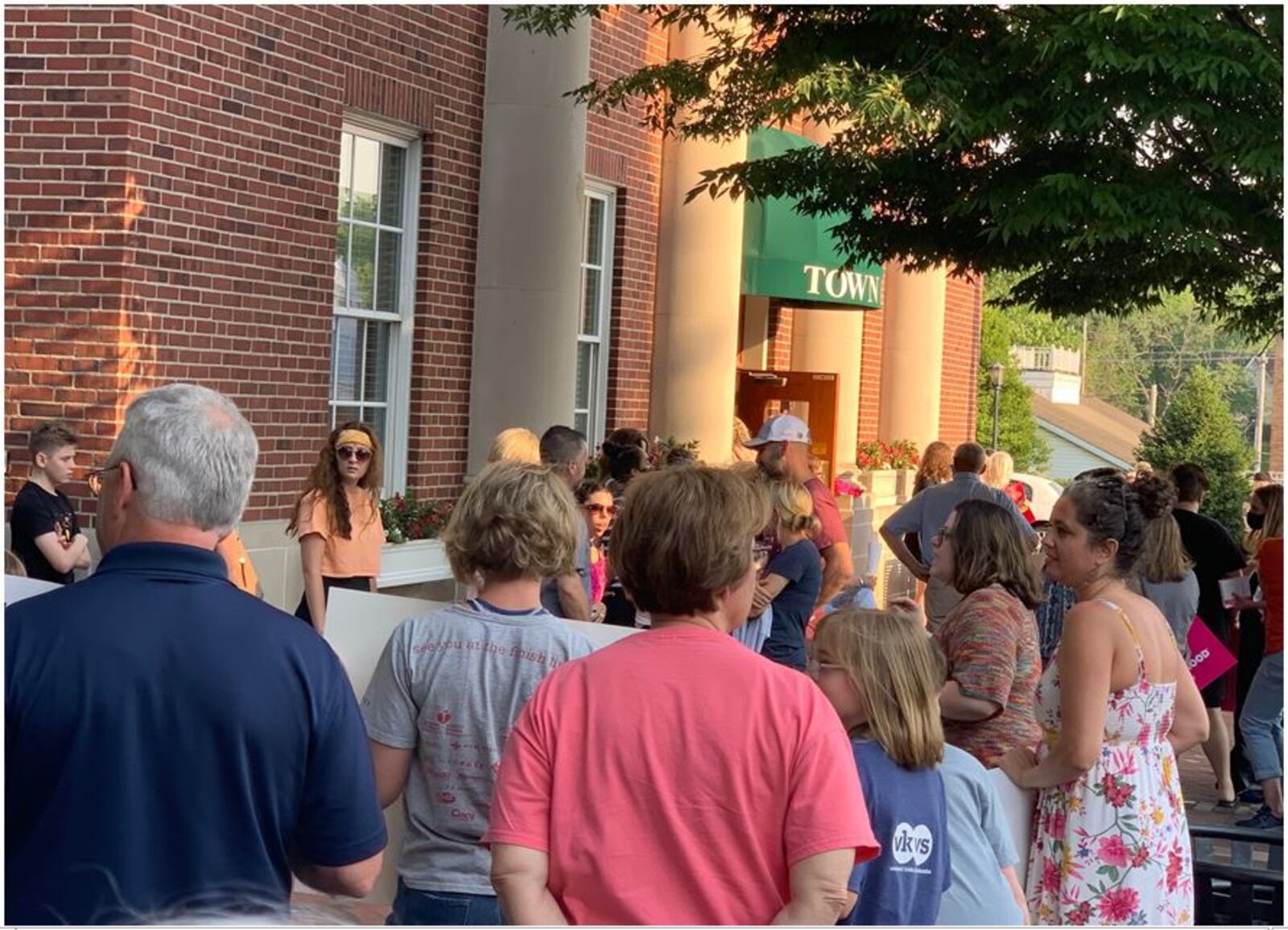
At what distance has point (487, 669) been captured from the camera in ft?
12.1

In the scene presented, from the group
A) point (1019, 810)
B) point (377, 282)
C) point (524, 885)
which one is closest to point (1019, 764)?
point (1019, 810)

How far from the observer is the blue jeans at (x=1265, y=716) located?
10078mm

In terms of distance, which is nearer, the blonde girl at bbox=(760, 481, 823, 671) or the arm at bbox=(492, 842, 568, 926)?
the arm at bbox=(492, 842, 568, 926)

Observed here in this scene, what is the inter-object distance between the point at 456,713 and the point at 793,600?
397 cm

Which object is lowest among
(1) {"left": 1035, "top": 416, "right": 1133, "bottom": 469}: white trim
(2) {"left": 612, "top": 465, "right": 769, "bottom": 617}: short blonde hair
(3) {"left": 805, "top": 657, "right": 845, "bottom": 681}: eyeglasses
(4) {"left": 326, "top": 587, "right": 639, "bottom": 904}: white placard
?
(1) {"left": 1035, "top": 416, "right": 1133, "bottom": 469}: white trim

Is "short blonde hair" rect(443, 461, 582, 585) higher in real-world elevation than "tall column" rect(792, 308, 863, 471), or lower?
lower

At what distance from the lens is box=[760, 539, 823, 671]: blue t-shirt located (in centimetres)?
742

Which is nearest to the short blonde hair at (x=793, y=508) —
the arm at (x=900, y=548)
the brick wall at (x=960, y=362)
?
the arm at (x=900, y=548)

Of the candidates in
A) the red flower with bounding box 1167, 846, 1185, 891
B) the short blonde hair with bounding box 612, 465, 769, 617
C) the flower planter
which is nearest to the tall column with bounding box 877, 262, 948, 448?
the flower planter

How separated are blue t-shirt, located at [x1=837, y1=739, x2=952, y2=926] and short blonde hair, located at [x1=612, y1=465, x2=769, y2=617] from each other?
0.73 metres

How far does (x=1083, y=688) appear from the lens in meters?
4.66

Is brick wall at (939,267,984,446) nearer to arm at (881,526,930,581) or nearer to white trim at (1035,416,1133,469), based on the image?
arm at (881,526,930,581)

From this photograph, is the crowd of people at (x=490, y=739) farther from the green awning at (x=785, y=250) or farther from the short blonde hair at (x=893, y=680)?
the green awning at (x=785, y=250)

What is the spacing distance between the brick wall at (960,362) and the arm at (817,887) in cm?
2365
